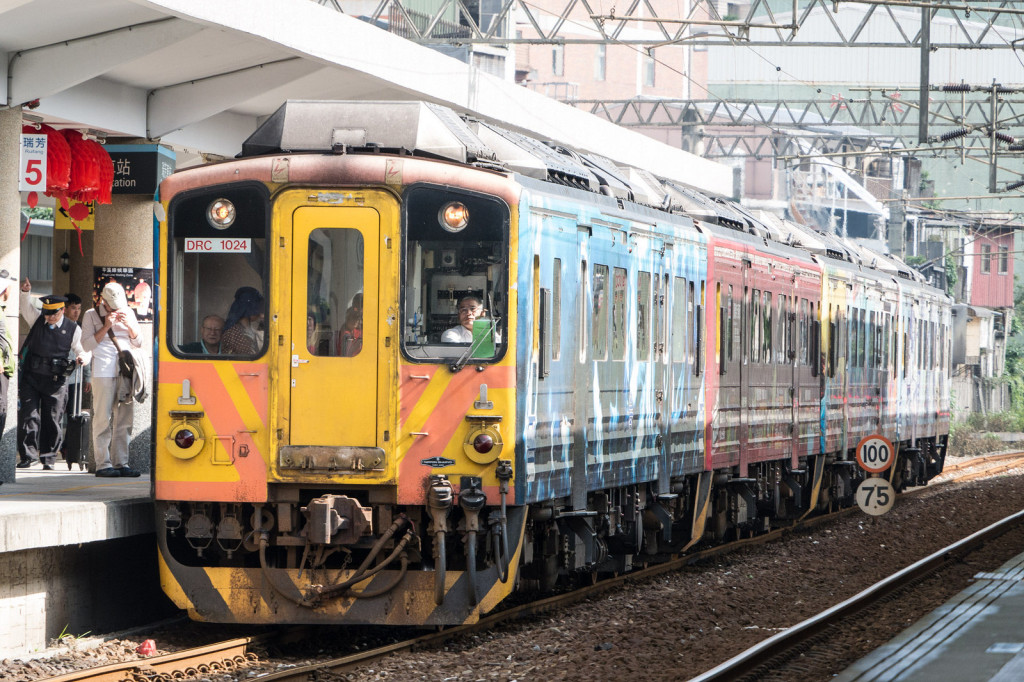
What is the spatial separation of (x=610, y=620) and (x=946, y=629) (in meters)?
2.20

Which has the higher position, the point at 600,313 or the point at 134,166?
the point at 134,166

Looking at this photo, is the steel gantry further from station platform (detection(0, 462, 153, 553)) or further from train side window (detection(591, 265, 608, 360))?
station platform (detection(0, 462, 153, 553))

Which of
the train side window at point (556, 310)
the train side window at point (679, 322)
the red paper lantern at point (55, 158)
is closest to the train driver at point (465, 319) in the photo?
the train side window at point (556, 310)

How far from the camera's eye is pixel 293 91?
46.6 ft

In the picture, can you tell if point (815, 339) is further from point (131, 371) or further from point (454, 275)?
point (454, 275)

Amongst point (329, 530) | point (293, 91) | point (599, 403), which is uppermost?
point (293, 91)

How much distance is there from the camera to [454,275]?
30.6ft

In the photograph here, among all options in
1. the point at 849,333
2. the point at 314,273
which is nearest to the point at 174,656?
the point at 314,273

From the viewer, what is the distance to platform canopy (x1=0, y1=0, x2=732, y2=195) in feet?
37.9

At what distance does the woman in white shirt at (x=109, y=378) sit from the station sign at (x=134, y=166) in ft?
6.40

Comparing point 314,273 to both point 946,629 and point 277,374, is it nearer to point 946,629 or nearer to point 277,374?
point 277,374

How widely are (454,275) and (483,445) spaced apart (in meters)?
1.04

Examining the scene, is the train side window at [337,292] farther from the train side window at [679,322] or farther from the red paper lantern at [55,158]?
the red paper lantern at [55,158]

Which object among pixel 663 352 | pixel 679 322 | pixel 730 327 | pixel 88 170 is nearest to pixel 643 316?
pixel 663 352
